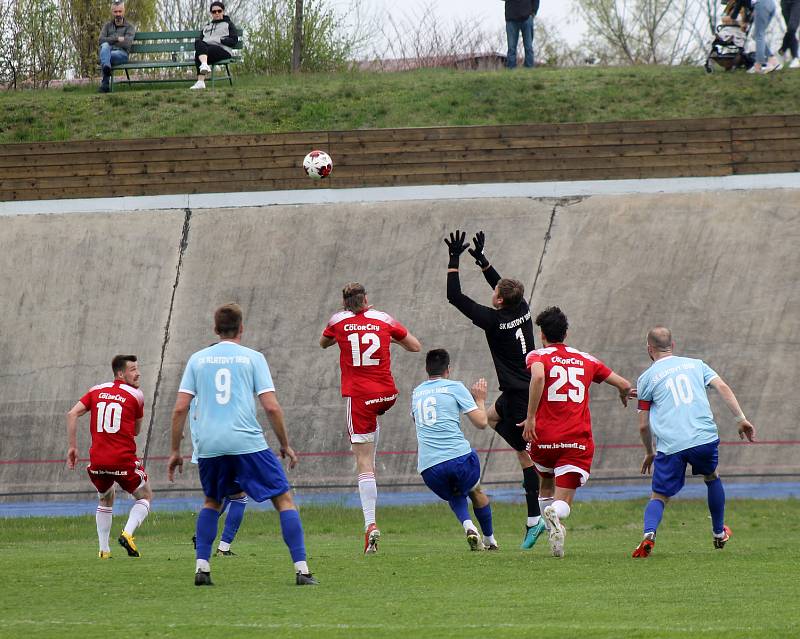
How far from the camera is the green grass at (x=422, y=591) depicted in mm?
5660

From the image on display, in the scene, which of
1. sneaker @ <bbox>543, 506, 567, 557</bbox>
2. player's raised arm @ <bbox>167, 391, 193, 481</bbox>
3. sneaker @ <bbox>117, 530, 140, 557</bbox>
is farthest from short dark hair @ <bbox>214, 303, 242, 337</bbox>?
sneaker @ <bbox>117, 530, 140, 557</bbox>

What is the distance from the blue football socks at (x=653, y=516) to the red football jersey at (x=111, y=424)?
455 cm

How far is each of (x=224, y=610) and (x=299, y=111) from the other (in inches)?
726

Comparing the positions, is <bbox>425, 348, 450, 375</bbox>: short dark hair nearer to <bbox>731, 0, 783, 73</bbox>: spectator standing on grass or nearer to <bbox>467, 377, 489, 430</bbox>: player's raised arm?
<bbox>467, 377, 489, 430</bbox>: player's raised arm

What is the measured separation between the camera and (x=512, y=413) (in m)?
10.3

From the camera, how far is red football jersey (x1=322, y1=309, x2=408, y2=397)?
388 inches

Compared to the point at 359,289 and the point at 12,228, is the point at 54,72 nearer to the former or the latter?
the point at 12,228

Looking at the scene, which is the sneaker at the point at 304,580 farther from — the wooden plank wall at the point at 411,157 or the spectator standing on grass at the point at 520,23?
the spectator standing on grass at the point at 520,23

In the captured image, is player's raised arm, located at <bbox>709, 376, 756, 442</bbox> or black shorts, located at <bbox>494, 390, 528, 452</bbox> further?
black shorts, located at <bbox>494, 390, 528, 452</bbox>

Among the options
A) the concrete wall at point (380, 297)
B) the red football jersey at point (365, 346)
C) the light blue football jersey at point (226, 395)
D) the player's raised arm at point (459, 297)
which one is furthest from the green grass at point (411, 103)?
the light blue football jersey at point (226, 395)

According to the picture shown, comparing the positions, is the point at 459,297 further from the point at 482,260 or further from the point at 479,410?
the point at 479,410

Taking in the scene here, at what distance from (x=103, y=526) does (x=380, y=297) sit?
8.49 meters

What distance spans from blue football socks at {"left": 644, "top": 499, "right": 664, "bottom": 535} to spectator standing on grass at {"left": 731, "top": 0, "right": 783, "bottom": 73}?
636 inches

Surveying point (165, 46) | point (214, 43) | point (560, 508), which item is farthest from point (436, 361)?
point (165, 46)
